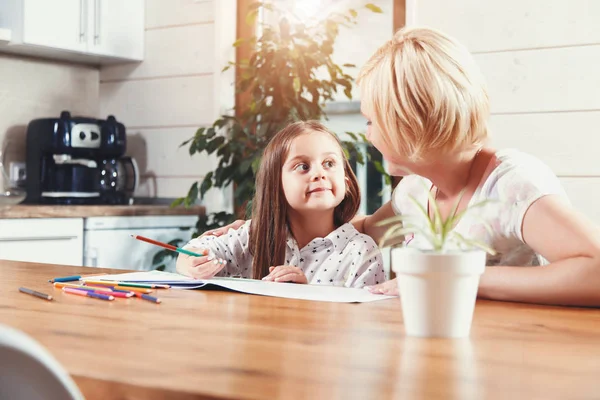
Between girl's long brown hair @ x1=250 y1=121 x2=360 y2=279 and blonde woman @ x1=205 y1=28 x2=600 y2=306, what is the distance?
42 centimetres

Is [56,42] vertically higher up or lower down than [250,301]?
higher up

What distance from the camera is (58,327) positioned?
2.91ft

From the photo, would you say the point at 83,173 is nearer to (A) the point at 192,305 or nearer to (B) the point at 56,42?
(B) the point at 56,42

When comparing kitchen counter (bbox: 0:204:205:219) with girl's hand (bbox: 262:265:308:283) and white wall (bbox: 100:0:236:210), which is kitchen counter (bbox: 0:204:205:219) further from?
girl's hand (bbox: 262:265:308:283)

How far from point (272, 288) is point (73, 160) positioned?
2.41m

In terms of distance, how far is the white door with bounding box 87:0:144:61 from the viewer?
3551 mm

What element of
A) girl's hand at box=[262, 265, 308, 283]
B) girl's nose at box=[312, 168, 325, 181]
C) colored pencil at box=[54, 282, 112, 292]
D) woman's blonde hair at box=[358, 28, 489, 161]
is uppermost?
woman's blonde hair at box=[358, 28, 489, 161]

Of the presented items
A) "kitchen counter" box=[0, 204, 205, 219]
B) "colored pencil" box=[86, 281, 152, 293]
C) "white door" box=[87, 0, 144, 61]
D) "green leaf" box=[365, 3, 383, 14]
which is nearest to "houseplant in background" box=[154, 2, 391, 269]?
"green leaf" box=[365, 3, 383, 14]

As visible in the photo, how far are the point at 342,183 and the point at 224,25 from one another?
76.1 inches

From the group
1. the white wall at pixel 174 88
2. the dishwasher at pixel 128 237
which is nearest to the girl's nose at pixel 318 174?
the dishwasher at pixel 128 237

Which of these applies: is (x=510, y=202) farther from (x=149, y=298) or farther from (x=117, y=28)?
(x=117, y=28)

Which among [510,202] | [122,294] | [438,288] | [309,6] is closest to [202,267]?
[122,294]

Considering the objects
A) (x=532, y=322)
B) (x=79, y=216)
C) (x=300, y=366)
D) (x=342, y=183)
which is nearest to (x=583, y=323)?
(x=532, y=322)

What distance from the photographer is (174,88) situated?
146 inches
